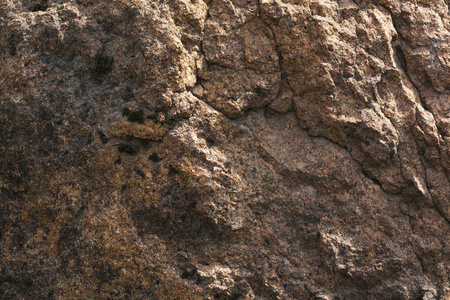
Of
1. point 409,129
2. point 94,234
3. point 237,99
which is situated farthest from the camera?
point 409,129

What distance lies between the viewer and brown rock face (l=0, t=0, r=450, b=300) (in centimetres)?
518

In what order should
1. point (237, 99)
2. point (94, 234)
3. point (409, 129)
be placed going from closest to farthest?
point (94, 234), point (237, 99), point (409, 129)

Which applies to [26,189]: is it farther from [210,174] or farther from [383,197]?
[383,197]

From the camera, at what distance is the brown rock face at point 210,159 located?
17.0ft

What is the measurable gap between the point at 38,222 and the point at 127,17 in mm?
2858

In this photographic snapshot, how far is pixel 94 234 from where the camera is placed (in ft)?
16.8

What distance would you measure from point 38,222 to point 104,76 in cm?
203

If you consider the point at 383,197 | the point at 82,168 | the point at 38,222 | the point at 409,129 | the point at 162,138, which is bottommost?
the point at 38,222

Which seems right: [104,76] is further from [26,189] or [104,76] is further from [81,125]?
[26,189]

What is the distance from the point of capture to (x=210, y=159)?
5320 millimetres

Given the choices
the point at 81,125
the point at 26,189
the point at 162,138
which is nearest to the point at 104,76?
the point at 81,125

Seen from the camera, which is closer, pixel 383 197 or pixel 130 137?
pixel 130 137

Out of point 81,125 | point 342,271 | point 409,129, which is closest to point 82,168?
point 81,125

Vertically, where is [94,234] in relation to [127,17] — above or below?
below
